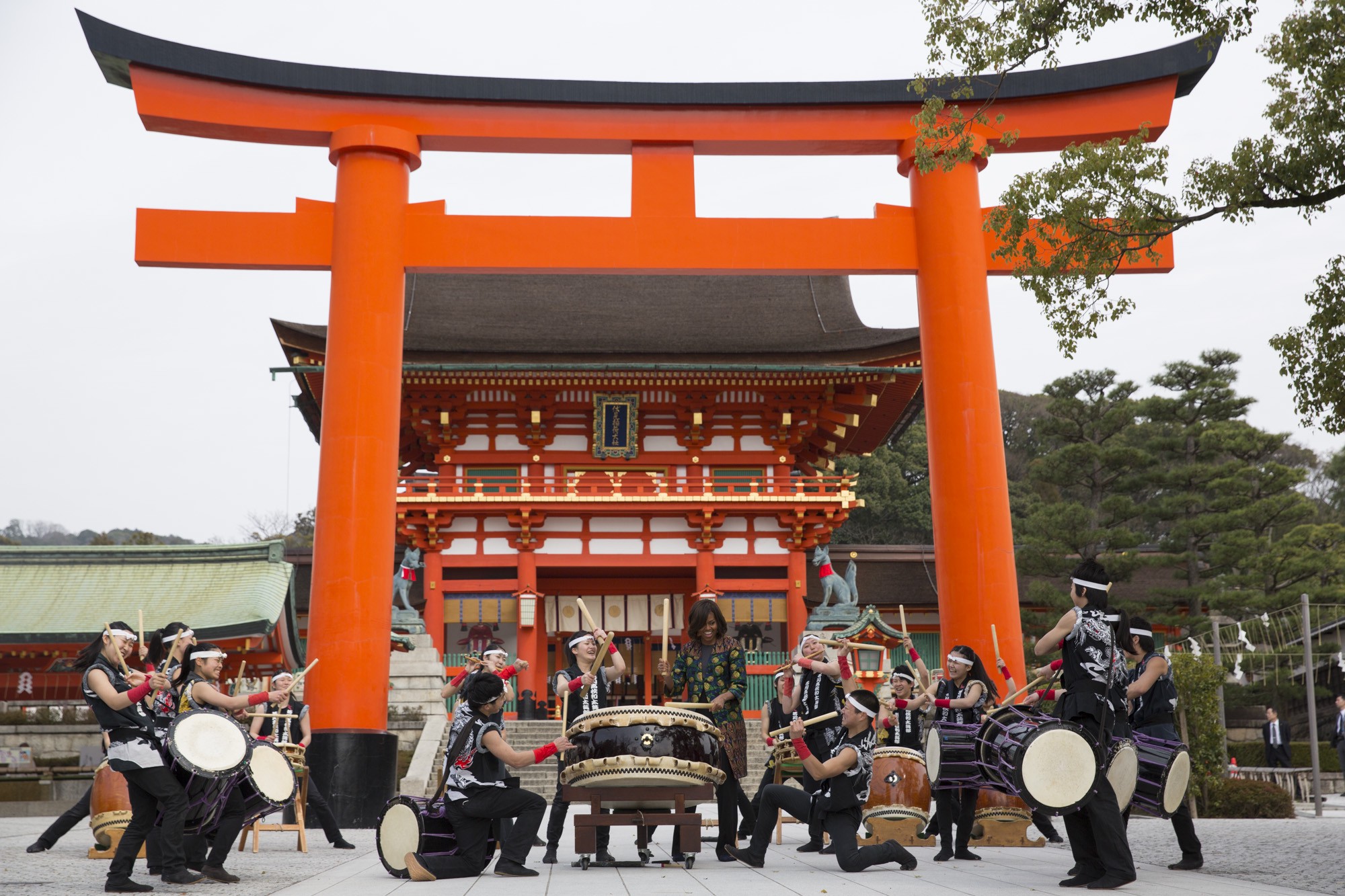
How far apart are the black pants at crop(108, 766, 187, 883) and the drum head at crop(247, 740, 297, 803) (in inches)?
23.6

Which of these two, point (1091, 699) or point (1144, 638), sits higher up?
point (1144, 638)

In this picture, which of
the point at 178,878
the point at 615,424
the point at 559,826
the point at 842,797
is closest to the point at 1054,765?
the point at 842,797

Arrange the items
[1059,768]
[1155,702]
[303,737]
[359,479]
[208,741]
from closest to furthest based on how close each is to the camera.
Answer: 1. [1059,768]
2. [208,741]
3. [1155,702]
4. [303,737]
5. [359,479]

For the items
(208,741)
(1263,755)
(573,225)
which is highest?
(573,225)

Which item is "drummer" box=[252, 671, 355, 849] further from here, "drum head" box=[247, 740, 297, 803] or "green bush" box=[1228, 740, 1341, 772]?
"green bush" box=[1228, 740, 1341, 772]

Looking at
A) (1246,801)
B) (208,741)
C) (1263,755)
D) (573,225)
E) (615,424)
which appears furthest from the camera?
(615,424)

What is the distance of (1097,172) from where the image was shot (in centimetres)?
745

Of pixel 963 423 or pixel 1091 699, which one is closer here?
pixel 1091 699

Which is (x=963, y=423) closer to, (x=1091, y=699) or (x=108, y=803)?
(x=1091, y=699)

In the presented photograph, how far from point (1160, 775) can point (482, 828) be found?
378 cm

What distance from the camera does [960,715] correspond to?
305 inches

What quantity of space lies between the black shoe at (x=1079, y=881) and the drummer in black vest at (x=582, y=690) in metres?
2.72

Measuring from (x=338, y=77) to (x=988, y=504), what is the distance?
7826mm

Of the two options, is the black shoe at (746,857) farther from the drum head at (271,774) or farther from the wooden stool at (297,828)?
the wooden stool at (297,828)
